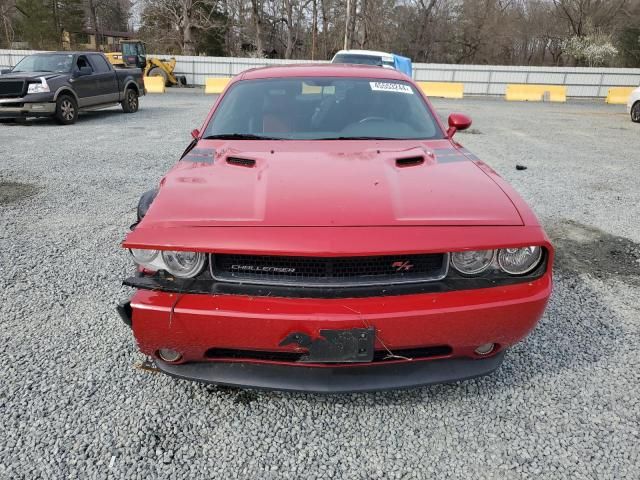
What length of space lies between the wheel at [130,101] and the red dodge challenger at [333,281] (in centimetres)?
1208

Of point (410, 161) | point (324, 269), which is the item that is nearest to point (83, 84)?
point (410, 161)

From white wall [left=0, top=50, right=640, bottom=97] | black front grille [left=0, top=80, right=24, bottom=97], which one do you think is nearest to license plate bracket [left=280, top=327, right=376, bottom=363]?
black front grille [left=0, top=80, right=24, bottom=97]

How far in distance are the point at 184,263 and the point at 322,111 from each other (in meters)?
1.66

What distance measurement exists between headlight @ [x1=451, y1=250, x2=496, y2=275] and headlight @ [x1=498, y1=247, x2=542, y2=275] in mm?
55

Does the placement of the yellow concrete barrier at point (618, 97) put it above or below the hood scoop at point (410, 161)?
above

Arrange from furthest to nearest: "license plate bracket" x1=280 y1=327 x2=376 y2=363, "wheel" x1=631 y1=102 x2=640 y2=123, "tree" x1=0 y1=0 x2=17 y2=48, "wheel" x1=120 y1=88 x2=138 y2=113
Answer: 1. "tree" x1=0 y1=0 x2=17 y2=48
2. "wheel" x1=631 y1=102 x2=640 y2=123
3. "wheel" x1=120 y1=88 x2=138 y2=113
4. "license plate bracket" x1=280 y1=327 x2=376 y2=363

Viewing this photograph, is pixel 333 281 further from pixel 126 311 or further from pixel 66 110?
pixel 66 110

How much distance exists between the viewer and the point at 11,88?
32.0ft

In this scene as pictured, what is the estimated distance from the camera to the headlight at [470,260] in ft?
6.14

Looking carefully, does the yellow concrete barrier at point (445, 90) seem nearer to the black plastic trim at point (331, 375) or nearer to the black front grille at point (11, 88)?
the black front grille at point (11, 88)

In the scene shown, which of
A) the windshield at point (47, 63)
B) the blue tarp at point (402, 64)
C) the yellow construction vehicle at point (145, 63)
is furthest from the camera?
the yellow construction vehicle at point (145, 63)

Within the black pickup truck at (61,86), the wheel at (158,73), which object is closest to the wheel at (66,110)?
the black pickup truck at (61,86)

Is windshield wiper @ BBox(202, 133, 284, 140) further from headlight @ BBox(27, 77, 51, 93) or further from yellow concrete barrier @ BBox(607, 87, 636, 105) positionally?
yellow concrete barrier @ BBox(607, 87, 636, 105)

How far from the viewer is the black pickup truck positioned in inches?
385
